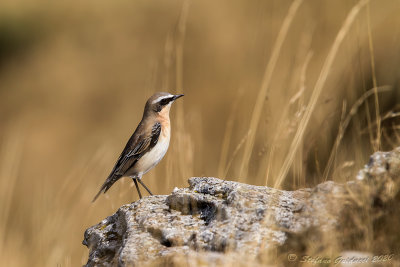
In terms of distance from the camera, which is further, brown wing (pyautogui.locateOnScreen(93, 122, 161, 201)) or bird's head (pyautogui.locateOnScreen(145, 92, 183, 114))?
bird's head (pyautogui.locateOnScreen(145, 92, 183, 114))

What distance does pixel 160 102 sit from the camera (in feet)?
22.4

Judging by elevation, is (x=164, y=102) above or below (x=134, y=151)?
above

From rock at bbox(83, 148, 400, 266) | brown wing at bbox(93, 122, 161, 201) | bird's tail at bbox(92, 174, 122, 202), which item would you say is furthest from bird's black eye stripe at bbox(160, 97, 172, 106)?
rock at bbox(83, 148, 400, 266)

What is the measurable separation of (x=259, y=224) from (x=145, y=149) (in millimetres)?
2913

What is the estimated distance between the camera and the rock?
11.5ft

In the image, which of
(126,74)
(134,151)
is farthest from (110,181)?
(126,74)

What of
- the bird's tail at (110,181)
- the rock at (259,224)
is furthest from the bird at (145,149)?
the rock at (259,224)

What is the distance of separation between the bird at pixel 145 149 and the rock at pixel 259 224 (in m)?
2.06

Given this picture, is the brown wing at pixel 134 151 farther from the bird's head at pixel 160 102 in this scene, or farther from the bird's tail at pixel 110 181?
the bird's head at pixel 160 102

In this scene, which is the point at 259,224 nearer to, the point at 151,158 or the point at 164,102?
the point at 151,158

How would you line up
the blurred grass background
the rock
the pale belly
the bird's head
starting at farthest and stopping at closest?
the blurred grass background, the bird's head, the pale belly, the rock

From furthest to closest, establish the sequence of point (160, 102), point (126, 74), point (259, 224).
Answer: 1. point (126, 74)
2. point (160, 102)
3. point (259, 224)

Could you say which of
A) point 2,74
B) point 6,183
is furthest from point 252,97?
point 2,74

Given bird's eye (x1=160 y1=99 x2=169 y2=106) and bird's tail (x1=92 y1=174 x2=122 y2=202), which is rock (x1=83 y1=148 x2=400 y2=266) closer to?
bird's tail (x1=92 y1=174 x2=122 y2=202)
